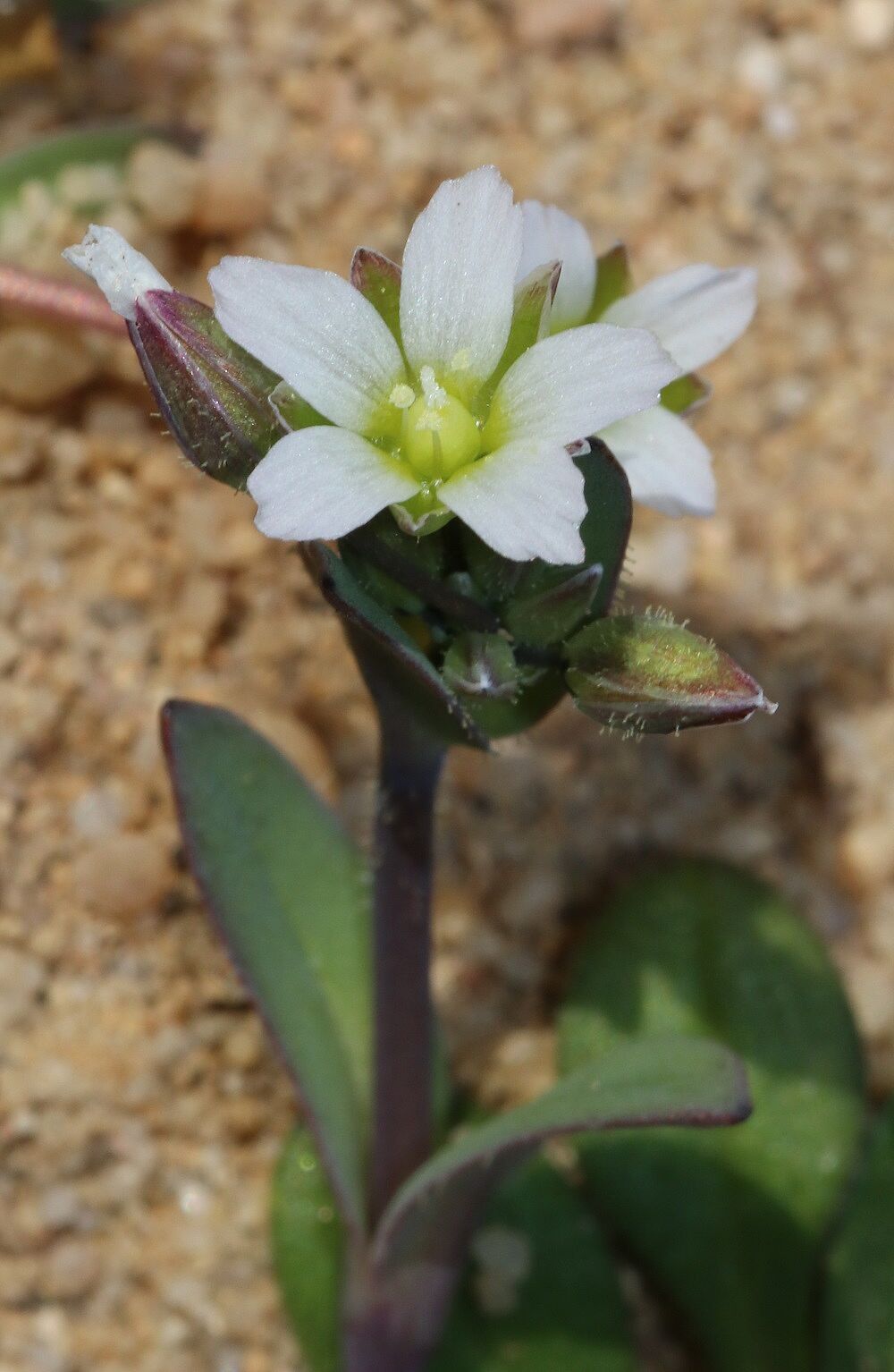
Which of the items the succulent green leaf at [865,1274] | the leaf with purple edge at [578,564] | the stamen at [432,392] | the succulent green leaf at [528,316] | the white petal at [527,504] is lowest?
the succulent green leaf at [865,1274]

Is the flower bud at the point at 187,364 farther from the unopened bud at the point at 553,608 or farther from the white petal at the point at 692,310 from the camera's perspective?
the white petal at the point at 692,310

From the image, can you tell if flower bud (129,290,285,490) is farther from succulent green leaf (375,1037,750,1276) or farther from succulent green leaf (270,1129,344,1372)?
succulent green leaf (270,1129,344,1372)

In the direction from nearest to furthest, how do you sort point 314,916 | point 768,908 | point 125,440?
point 314,916 → point 768,908 → point 125,440

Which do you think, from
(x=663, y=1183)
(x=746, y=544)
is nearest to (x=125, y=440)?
(x=746, y=544)

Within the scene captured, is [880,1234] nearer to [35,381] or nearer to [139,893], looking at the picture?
[139,893]

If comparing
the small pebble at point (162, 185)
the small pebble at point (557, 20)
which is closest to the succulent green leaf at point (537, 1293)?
the small pebble at point (162, 185)

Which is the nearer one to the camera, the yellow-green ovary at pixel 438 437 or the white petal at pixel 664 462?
the yellow-green ovary at pixel 438 437
